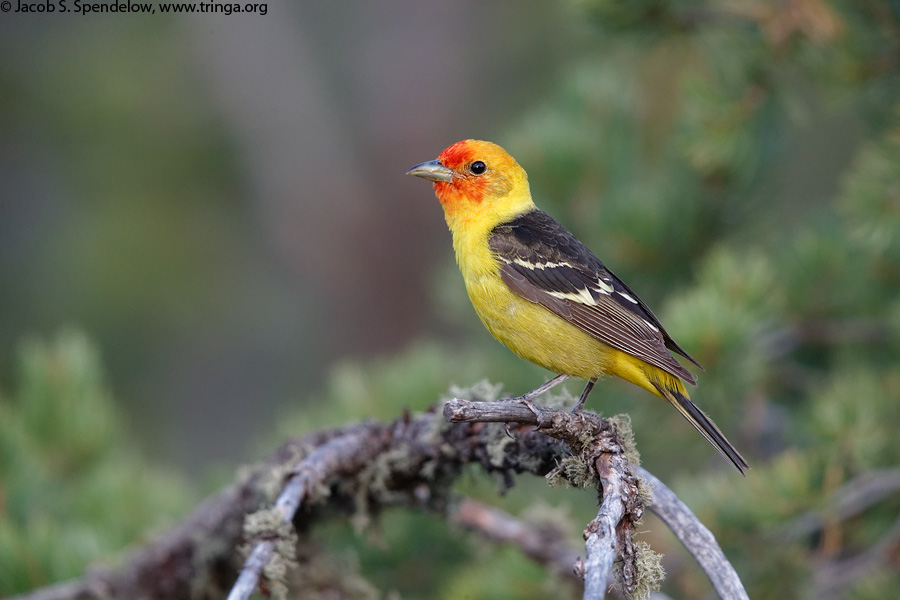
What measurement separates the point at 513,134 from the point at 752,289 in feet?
5.96

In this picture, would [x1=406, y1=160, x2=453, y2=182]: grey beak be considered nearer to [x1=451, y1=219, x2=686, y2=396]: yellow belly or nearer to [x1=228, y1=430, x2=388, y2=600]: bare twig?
[x1=451, y1=219, x2=686, y2=396]: yellow belly

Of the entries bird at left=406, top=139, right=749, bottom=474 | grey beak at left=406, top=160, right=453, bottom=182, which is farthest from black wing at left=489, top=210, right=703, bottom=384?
grey beak at left=406, top=160, right=453, bottom=182

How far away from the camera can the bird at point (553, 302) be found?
11.3 feet

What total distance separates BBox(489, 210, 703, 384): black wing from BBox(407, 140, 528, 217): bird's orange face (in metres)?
0.24

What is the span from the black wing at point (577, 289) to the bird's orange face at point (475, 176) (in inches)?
9.5

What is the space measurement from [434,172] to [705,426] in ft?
6.24

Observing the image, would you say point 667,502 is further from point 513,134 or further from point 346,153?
point 346,153

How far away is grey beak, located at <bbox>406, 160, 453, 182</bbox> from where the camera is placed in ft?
14.5

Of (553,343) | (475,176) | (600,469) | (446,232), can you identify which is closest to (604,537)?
(600,469)

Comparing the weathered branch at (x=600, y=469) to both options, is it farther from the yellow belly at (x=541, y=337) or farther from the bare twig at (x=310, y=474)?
the yellow belly at (x=541, y=337)

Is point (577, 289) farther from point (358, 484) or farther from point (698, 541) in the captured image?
point (698, 541)

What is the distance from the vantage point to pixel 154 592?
9.87ft

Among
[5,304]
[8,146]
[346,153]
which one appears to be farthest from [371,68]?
[5,304]

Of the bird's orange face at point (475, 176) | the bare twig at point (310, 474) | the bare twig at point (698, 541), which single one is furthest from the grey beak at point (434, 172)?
the bare twig at point (698, 541)
